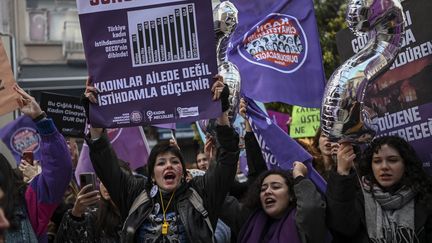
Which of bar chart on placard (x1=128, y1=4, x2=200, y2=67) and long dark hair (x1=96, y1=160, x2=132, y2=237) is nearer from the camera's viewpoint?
bar chart on placard (x1=128, y1=4, x2=200, y2=67)

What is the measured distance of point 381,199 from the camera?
431 cm

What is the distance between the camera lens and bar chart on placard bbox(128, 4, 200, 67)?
4.37 meters

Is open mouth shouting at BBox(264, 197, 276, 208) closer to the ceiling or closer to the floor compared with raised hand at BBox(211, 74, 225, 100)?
closer to the floor

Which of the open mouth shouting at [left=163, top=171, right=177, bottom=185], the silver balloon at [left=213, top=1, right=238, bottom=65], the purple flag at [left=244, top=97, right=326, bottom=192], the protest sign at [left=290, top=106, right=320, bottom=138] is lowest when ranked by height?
the open mouth shouting at [left=163, top=171, right=177, bottom=185]

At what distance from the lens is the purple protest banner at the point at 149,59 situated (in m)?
4.36

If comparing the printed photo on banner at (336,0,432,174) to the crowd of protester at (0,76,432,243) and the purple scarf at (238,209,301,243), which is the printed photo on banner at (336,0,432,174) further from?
the purple scarf at (238,209,301,243)

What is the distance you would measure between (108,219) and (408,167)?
2115mm

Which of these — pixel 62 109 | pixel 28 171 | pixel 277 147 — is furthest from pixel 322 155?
pixel 62 109

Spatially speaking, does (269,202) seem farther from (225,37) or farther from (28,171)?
(28,171)

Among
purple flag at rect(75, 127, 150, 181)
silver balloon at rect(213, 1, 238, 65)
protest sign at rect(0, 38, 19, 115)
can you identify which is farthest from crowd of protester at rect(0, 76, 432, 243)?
purple flag at rect(75, 127, 150, 181)

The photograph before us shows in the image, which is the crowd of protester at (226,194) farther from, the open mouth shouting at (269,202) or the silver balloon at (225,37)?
the silver balloon at (225,37)

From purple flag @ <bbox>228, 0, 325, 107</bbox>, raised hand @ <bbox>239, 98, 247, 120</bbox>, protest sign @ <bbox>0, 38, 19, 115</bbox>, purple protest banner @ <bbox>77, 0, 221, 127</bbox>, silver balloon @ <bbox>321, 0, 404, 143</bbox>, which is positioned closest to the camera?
silver balloon @ <bbox>321, 0, 404, 143</bbox>

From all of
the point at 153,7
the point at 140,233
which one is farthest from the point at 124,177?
the point at 153,7

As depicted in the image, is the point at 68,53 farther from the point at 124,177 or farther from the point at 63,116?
the point at 124,177
